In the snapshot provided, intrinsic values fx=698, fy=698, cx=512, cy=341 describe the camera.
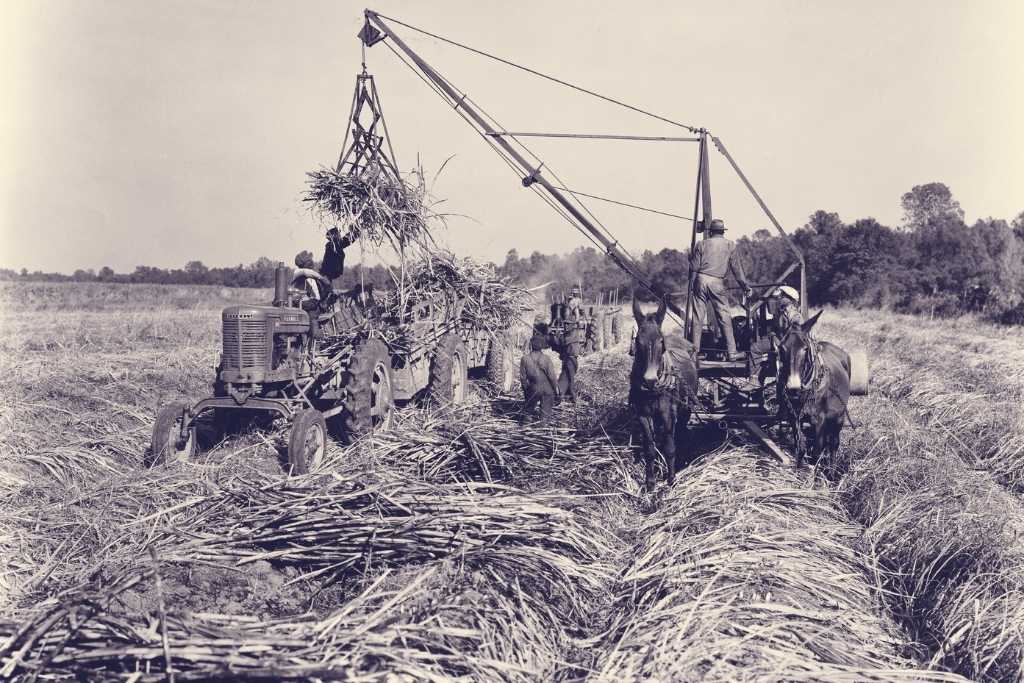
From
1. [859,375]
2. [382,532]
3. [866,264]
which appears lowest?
[382,532]

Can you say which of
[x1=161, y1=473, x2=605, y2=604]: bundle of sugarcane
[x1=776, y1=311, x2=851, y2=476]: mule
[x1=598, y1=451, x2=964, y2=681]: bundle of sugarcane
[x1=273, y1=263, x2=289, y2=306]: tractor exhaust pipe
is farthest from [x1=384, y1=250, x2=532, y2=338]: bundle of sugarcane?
[x1=598, y1=451, x2=964, y2=681]: bundle of sugarcane

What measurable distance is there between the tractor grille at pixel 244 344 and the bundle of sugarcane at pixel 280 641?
117 inches

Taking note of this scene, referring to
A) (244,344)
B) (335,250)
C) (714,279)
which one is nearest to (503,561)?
(244,344)

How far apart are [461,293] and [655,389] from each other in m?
3.55

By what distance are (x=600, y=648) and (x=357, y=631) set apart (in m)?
1.23

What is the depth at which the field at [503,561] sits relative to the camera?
3.08m

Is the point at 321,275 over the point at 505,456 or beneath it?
over

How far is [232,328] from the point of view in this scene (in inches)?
246

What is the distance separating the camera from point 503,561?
3926mm

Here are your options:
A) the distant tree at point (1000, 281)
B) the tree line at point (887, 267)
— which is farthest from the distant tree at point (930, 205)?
the distant tree at point (1000, 281)

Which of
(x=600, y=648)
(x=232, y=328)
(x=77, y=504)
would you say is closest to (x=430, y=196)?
(x=232, y=328)

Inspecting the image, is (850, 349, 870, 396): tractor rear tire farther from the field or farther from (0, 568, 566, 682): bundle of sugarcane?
(0, 568, 566, 682): bundle of sugarcane

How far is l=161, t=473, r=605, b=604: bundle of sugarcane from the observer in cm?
391

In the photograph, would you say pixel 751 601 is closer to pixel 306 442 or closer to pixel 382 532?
pixel 382 532
